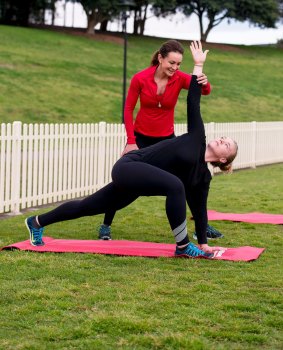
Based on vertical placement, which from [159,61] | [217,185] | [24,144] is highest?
[159,61]

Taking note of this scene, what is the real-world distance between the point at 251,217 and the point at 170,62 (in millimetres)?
3512

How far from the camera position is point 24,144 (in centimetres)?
→ 1180

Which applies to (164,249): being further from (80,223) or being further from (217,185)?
(217,185)

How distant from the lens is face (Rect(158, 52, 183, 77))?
792cm

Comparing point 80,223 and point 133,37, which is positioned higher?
point 133,37

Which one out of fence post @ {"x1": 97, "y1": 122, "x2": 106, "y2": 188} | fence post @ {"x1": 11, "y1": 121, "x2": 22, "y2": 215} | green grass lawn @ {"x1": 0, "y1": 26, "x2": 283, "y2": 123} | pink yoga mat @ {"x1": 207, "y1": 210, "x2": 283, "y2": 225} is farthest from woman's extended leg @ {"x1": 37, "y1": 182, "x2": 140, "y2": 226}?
green grass lawn @ {"x1": 0, "y1": 26, "x2": 283, "y2": 123}

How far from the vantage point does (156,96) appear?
8258 millimetres

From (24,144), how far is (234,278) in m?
5.83

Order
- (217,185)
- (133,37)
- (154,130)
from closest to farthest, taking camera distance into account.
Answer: (154,130)
(217,185)
(133,37)

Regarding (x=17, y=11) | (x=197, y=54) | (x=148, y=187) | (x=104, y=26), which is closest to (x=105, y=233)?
(x=148, y=187)

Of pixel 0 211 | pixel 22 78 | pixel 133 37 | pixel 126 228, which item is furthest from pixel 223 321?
pixel 133 37

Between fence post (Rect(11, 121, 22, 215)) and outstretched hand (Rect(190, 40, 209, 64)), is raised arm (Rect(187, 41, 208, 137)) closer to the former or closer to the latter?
outstretched hand (Rect(190, 40, 209, 64))

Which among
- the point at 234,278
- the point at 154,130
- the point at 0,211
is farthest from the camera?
the point at 0,211

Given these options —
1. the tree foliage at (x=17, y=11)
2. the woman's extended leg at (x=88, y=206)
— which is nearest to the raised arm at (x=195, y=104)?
the woman's extended leg at (x=88, y=206)
